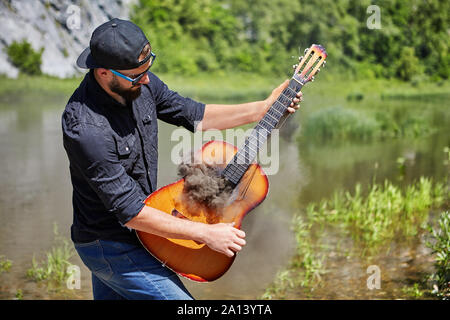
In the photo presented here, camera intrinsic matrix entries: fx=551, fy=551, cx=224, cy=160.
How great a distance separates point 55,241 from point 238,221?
294cm

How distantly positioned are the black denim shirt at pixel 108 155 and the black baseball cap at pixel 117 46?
0.12m

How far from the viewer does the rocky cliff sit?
24.2 feet

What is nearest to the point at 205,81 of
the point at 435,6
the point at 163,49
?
the point at 163,49

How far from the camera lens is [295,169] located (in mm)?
6504

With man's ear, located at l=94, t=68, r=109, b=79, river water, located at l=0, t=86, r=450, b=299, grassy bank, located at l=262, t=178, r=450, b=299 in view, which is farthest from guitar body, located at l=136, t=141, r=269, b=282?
river water, located at l=0, t=86, r=450, b=299

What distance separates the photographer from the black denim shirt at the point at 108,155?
180cm

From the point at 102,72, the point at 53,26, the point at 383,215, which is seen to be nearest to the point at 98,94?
the point at 102,72

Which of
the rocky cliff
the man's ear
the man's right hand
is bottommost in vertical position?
the man's right hand

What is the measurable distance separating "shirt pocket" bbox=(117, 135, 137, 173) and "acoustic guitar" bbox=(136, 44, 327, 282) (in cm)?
15

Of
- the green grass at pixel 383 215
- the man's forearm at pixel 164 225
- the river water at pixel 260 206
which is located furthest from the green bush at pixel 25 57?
the man's forearm at pixel 164 225

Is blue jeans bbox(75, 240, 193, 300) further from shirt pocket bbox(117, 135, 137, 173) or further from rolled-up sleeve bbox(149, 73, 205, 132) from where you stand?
rolled-up sleeve bbox(149, 73, 205, 132)

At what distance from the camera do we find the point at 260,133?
82.7 inches

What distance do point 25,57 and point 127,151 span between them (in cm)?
646
